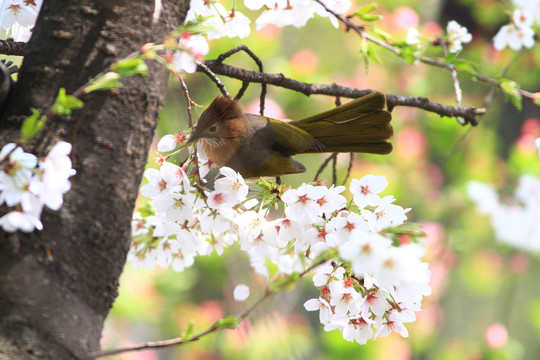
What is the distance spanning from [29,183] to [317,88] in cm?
42

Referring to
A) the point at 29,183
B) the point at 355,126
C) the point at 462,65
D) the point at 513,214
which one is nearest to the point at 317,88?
the point at 355,126

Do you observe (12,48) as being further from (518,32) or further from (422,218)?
(422,218)

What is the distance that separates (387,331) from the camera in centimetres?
58

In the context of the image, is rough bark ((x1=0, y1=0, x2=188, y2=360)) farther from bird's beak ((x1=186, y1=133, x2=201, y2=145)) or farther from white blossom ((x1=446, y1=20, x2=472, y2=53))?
white blossom ((x1=446, y1=20, x2=472, y2=53))

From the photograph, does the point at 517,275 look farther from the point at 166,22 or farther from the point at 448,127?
the point at 166,22

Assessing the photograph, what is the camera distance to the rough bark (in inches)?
16.5

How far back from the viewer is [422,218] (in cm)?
279

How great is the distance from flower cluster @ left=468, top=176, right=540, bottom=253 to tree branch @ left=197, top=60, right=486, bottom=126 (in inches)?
71.3

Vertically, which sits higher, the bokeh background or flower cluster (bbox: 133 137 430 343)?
flower cluster (bbox: 133 137 430 343)

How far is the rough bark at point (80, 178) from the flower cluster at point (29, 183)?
0.09 ft

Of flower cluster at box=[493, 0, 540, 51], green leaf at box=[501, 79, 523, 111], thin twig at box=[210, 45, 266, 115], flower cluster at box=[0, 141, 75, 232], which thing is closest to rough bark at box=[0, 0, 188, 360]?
flower cluster at box=[0, 141, 75, 232]

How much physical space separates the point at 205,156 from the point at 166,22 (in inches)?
7.7

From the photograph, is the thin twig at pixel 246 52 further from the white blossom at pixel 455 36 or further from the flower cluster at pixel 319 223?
the white blossom at pixel 455 36

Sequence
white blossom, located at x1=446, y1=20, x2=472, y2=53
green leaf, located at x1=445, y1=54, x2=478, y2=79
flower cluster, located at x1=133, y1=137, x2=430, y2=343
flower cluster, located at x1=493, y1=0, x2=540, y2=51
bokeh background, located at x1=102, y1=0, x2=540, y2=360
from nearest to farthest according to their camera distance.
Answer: flower cluster, located at x1=133, y1=137, x2=430, y2=343 → green leaf, located at x1=445, y1=54, x2=478, y2=79 → white blossom, located at x1=446, y1=20, x2=472, y2=53 → flower cluster, located at x1=493, y1=0, x2=540, y2=51 → bokeh background, located at x1=102, y1=0, x2=540, y2=360
